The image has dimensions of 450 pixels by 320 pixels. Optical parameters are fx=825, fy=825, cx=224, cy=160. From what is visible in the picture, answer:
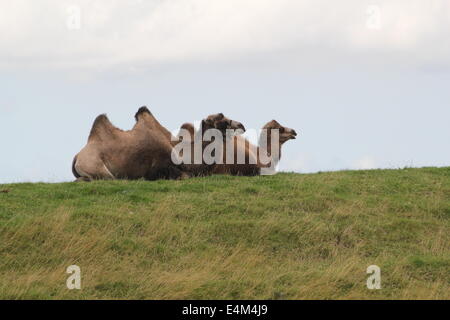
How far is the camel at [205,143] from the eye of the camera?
70.6 feet

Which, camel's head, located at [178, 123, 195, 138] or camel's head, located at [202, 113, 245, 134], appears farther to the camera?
camel's head, located at [178, 123, 195, 138]

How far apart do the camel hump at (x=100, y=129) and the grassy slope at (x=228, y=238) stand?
1.72m

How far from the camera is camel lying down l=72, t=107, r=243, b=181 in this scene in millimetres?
20734

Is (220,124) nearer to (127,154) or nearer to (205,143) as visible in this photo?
(205,143)

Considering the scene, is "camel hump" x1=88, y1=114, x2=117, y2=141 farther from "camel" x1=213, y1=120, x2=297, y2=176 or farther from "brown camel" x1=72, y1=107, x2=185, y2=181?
"camel" x1=213, y1=120, x2=297, y2=176

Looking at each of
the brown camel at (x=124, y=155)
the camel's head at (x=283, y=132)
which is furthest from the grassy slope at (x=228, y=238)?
the camel's head at (x=283, y=132)

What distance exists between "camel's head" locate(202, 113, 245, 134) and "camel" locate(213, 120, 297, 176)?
0.51m

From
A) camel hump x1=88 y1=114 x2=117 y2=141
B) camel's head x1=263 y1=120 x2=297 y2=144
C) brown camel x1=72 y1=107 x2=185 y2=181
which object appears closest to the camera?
brown camel x1=72 y1=107 x2=185 y2=181

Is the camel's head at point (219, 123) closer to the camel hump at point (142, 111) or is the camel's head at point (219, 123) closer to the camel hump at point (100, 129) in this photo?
the camel hump at point (142, 111)

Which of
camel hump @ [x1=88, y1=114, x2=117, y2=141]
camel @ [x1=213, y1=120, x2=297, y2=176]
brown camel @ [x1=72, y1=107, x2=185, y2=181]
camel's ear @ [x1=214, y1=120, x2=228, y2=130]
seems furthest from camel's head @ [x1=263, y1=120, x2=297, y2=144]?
camel hump @ [x1=88, y1=114, x2=117, y2=141]

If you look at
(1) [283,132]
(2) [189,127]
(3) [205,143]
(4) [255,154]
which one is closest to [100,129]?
(2) [189,127]

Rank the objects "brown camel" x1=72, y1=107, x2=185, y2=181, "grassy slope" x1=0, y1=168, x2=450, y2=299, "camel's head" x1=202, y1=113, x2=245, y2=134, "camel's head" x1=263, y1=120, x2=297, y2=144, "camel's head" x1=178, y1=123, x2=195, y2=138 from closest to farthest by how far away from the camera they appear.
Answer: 1. "grassy slope" x1=0, y1=168, x2=450, y2=299
2. "brown camel" x1=72, y1=107, x2=185, y2=181
3. "camel's head" x1=202, y1=113, x2=245, y2=134
4. "camel's head" x1=178, y1=123, x2=195, y2=138
5. "camel's head" x1=263, y1=120, x2=297, y2=144
